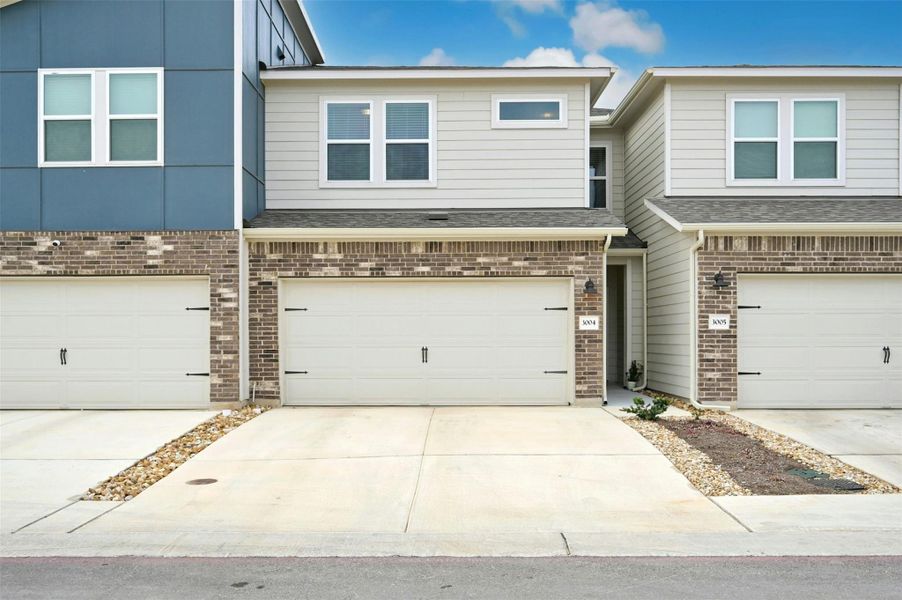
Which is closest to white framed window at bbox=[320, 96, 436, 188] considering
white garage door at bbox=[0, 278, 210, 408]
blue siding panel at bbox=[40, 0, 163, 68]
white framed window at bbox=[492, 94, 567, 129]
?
white framed window at bbox=[492, 94, 567, 129]

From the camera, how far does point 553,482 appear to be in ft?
26.3

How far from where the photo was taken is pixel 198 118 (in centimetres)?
1207

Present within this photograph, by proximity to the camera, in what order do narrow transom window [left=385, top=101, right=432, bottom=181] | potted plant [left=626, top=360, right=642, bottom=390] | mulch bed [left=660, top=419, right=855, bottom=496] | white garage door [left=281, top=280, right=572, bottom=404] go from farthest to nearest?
potted plant [left=626, top=360, right=642, bottom=390], narrow transom window [left=385, top=101, right=432, bottom=181], white garage door [left=281, top=280, right=572, bottom=404], mulch bed [left=660, top=419, right=855, bottom=496]

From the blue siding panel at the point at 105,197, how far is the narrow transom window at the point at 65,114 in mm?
329

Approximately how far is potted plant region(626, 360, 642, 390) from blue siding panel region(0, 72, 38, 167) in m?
11.0

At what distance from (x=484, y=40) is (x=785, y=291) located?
83.3ft

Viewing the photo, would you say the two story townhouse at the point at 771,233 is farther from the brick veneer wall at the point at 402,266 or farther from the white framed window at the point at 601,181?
the brick veneer wall at the point at 402,266

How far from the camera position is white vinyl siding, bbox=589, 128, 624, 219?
1652 centimetres

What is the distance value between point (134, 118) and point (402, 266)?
4.79 m

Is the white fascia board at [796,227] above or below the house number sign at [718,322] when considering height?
above

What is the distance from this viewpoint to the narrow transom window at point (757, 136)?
13531mm

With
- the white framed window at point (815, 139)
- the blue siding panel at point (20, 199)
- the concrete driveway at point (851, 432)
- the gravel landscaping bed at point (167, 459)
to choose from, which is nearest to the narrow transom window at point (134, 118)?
the blue siding panel at point (20, 199)

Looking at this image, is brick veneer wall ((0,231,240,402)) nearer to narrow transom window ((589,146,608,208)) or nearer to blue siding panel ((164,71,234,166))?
blue siding panel ((164,71,234,166))

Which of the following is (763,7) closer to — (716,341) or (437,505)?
(716,341)
